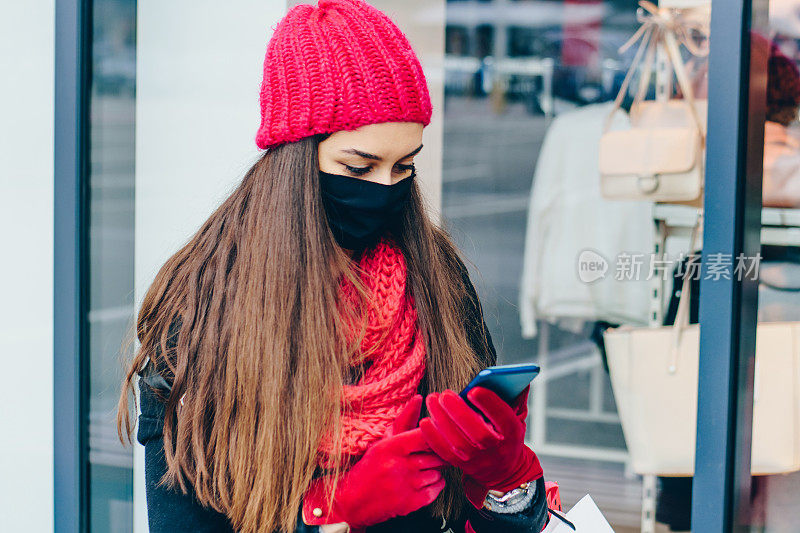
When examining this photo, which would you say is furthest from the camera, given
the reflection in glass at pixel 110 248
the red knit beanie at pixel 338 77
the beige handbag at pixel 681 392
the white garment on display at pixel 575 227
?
the white garment on display at pixel 575 227

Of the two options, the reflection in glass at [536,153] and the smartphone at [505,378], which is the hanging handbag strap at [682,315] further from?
the smartphone at [505,378]

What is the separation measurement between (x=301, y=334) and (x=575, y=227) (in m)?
2.00

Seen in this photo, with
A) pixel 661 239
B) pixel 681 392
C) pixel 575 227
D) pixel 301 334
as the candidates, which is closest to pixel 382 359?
pixel 301 334

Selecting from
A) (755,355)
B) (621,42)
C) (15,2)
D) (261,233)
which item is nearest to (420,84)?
(261,233)

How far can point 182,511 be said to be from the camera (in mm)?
1050

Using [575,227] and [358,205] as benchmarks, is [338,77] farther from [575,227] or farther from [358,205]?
[575,227]

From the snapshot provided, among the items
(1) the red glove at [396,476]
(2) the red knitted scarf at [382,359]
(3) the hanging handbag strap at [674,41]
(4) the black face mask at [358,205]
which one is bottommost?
(1) the red glove at [396,476]

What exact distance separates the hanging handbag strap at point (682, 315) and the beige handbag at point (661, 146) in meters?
0.09

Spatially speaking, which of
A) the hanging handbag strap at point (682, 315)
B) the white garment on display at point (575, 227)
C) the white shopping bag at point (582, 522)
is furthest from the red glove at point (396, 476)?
the white garment on display at point (575, 227)

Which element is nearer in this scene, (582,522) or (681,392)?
(582,522)

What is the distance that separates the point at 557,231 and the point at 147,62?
5.16ft

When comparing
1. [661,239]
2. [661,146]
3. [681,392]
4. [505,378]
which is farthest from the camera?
[661,239]

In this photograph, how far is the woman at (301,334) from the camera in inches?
40.8

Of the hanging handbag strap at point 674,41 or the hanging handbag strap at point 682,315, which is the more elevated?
the hanging handbag strap at point 674,41
